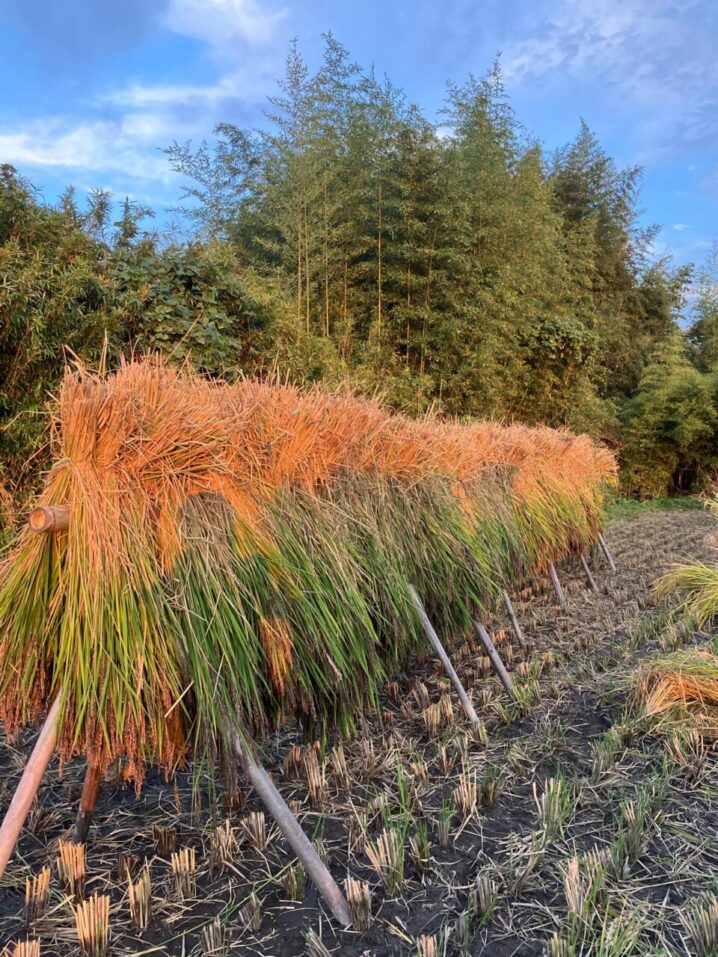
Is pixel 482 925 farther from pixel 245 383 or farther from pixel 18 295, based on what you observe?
pixel 18 295

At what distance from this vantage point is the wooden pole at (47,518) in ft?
4.30

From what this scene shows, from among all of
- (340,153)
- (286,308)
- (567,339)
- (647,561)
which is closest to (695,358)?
(567,339)

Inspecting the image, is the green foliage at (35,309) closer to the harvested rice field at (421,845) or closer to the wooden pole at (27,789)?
the harvested rice field at (421,845)

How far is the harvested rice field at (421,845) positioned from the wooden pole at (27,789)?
0.30 metres

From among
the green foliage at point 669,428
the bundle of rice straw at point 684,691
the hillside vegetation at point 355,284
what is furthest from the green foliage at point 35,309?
the green foliage at point 669,428

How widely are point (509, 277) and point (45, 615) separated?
747cm

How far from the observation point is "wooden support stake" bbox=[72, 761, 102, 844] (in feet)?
5.27

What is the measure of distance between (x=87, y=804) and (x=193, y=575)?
72 centimetres

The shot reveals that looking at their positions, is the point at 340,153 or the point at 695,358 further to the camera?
the point at 695,358

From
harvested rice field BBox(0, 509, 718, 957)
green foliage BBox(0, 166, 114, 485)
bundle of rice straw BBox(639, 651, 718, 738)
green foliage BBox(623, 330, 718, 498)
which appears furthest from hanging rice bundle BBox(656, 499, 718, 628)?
green foliage BBox(623, 330, 718, 498)

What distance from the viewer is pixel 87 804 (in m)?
1.64

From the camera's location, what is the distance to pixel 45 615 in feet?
4.58

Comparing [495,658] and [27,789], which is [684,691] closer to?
[495,658]

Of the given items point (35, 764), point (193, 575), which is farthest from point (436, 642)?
point (35, 764)
